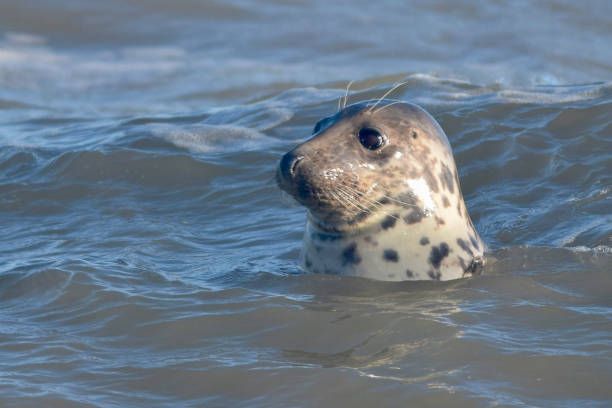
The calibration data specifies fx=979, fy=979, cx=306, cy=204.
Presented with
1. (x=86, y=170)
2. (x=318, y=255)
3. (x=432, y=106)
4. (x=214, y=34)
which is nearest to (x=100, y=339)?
(x=318, y=255)

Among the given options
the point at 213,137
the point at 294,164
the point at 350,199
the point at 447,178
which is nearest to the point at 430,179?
the point at 447,178

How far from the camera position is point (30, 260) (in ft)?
18.5

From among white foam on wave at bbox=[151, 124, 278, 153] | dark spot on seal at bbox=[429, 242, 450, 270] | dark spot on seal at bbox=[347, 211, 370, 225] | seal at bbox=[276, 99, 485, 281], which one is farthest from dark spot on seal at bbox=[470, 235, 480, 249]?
white foam on wave at bbox=[151, 124, 278, 153]

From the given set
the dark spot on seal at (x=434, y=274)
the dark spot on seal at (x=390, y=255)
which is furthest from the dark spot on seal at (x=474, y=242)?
the dark spot on seal at (x=390, y=255)

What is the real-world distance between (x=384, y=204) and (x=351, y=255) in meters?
0.31

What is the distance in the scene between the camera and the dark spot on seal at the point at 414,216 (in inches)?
193

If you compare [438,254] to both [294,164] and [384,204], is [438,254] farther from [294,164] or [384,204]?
[294,164]

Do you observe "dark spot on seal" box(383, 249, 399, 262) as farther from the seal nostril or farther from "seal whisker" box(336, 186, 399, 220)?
the seal nostril

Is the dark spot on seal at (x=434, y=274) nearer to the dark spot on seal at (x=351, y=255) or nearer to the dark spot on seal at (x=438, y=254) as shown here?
the dark spot on seal at (x=438, y=254)

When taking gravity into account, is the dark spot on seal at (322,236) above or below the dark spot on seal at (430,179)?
below

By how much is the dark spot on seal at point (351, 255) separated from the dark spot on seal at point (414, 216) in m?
0.29

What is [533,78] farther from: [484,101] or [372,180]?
[372,180]

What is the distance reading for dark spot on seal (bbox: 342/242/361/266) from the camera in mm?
4918

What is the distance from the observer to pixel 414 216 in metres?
4.89
